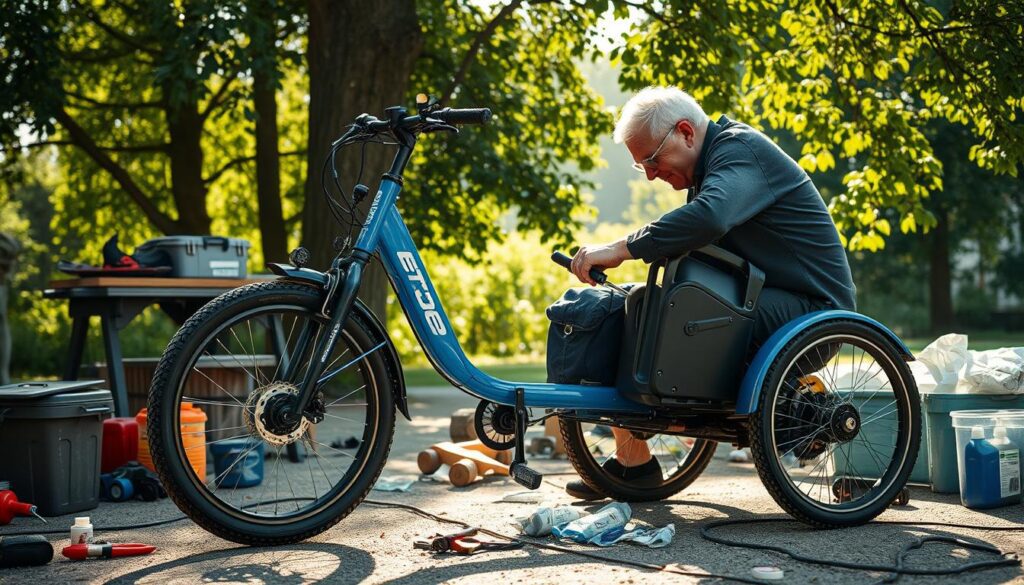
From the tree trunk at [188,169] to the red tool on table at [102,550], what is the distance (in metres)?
10.4

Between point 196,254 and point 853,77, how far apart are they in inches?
222

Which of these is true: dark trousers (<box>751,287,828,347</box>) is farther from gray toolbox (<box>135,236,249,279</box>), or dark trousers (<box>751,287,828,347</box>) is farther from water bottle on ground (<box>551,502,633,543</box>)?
gray toolbox (<box>135,236,249,279</box>)

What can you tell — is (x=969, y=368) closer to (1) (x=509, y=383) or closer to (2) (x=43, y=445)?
(1) (x=509, y=383)

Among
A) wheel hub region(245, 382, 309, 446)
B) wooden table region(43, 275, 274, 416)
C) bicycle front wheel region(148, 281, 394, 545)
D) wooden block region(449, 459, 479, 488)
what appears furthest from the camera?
wooden table region(43, 275, 274, 416)

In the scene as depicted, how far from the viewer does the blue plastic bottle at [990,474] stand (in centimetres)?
406

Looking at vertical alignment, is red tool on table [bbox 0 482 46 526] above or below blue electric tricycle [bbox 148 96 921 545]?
below

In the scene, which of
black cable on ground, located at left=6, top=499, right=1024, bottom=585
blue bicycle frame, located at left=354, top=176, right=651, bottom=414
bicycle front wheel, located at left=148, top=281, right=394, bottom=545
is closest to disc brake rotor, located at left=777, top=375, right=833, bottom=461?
black cable on ground, located at left=6, top=499, right=1024, bottom=585

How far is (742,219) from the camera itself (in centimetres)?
375

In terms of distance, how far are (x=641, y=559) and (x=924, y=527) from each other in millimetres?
1112

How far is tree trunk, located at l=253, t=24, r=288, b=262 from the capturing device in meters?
12.8

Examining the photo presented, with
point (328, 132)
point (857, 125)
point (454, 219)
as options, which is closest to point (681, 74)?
point (857, 125)

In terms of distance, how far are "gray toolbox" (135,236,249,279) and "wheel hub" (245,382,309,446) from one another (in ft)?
8.66

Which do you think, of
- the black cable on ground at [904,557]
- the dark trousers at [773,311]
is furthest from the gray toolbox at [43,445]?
the dark trousers at [773,311]

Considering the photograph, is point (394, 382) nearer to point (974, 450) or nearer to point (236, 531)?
point (236, 531)
